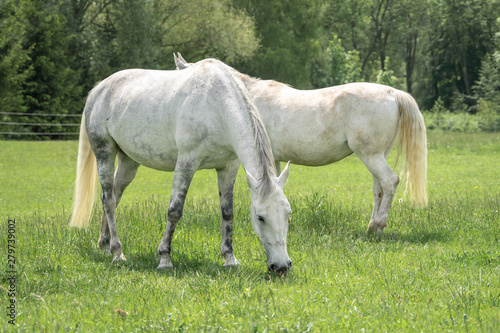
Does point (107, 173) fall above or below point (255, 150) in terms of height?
below

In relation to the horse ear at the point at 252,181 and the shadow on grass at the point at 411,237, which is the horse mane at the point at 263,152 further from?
the shadow on grass at the point at 411,237

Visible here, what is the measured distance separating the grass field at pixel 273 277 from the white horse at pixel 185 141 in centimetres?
38

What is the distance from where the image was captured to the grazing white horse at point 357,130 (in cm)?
739

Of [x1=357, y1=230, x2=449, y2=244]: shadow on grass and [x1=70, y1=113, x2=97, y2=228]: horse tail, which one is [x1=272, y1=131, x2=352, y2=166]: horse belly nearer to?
[x1=357, y1=230, x2=449, y2=244]: shadow on grass

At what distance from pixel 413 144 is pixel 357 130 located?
0.83 metres

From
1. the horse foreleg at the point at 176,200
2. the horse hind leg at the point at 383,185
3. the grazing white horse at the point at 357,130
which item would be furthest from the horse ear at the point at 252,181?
the horse hind leg at the point at 383,185

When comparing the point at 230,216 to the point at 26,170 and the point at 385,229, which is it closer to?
the point at 385,229

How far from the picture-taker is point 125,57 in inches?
1374

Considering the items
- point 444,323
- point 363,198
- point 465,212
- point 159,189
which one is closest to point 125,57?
point 159,189

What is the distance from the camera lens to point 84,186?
704 centimetres

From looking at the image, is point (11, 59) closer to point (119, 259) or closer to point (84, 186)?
point (84, 186)

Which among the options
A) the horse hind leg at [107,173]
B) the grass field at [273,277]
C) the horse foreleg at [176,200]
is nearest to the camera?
the grass field at [273,277]

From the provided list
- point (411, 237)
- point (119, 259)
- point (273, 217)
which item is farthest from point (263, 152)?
point (411, 237)

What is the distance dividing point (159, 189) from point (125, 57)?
22.2 m
